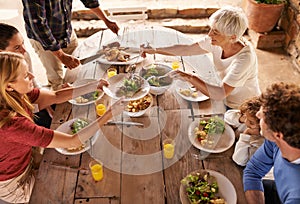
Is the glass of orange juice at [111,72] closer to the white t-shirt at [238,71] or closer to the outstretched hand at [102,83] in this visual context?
the outstretched hand at [102,83]

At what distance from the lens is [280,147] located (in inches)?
54.2

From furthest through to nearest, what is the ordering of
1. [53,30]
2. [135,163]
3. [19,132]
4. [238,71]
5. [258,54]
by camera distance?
[258,54], [53,30], [238,71], [135,163], [19,132]

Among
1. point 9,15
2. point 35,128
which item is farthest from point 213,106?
point 9,15

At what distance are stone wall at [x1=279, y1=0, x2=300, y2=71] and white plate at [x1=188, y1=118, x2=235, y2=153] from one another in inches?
85.8

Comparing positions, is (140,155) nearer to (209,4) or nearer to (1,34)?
(1,34)

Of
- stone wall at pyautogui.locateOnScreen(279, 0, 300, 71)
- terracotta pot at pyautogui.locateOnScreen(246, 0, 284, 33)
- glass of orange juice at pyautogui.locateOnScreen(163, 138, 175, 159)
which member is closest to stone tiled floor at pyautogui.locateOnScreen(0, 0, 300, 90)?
stone wall at pyautogui.locateOnScreen(279, 0, 300, 71)

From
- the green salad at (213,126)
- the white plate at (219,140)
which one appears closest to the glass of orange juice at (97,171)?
the white plate at (219,140)

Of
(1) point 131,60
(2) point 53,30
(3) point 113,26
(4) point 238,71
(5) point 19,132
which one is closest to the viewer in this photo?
(5) point 19,132

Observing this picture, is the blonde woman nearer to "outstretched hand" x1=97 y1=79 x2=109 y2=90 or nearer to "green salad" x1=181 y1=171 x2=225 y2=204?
"outstretched hand" x1=97 y1=79 x2=109 y2=90

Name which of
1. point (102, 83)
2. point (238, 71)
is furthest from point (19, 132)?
point (238, 71)

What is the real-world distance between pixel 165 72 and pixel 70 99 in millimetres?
637

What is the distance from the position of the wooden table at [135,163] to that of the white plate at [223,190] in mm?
31

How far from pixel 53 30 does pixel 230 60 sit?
133cm

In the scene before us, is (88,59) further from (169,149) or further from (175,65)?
(169,149)
